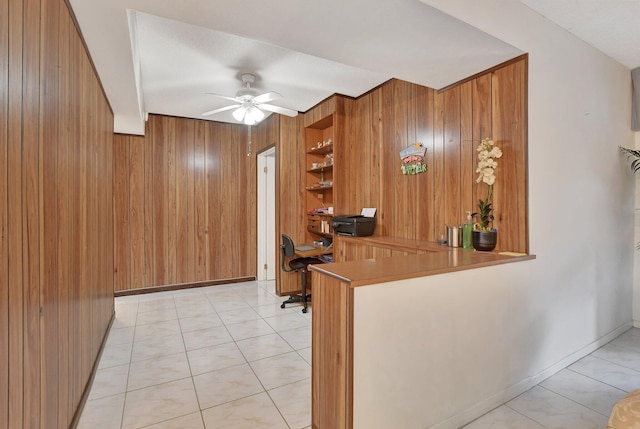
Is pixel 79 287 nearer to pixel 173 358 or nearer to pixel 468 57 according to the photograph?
pixel 173 358

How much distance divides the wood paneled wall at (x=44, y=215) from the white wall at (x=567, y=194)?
192 centimetres

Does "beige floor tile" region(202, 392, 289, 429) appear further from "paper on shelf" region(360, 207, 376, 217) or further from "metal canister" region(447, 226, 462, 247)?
"paper on shelf" region(360, 207, 376, 217)

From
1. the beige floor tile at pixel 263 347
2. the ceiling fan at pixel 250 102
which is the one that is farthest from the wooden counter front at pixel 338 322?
the ceiling fan at pixel 250 102

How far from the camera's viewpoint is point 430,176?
2.91 metres

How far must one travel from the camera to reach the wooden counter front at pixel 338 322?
1418 mm

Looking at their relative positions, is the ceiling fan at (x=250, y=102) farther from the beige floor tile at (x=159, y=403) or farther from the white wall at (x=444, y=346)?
the beige floor tile at (x=159, y=403)

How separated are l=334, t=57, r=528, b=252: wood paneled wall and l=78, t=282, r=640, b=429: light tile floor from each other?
41.6 inches

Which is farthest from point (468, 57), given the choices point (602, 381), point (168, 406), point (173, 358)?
point (173, 358)

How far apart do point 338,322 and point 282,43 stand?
68.9 inches

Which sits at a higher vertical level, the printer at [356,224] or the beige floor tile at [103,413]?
the printer at [356,224]

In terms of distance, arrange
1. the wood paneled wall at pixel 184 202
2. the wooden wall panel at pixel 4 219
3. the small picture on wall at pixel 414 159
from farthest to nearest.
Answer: the wood paneled wall at pixel 184 202 → the small picture on wall at pixel 414 159 → the wooden wall panel at pixel 4 219

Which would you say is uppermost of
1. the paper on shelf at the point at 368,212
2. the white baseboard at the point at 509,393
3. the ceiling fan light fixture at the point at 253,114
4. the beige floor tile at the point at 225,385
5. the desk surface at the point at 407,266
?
the ceiling fan light fixture at the point at 253,114

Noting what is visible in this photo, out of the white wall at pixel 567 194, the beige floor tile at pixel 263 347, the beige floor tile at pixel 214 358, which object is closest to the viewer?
the white wall at pixel 567 194

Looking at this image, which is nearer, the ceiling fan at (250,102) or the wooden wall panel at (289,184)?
the ceiling fan at (250,102)
